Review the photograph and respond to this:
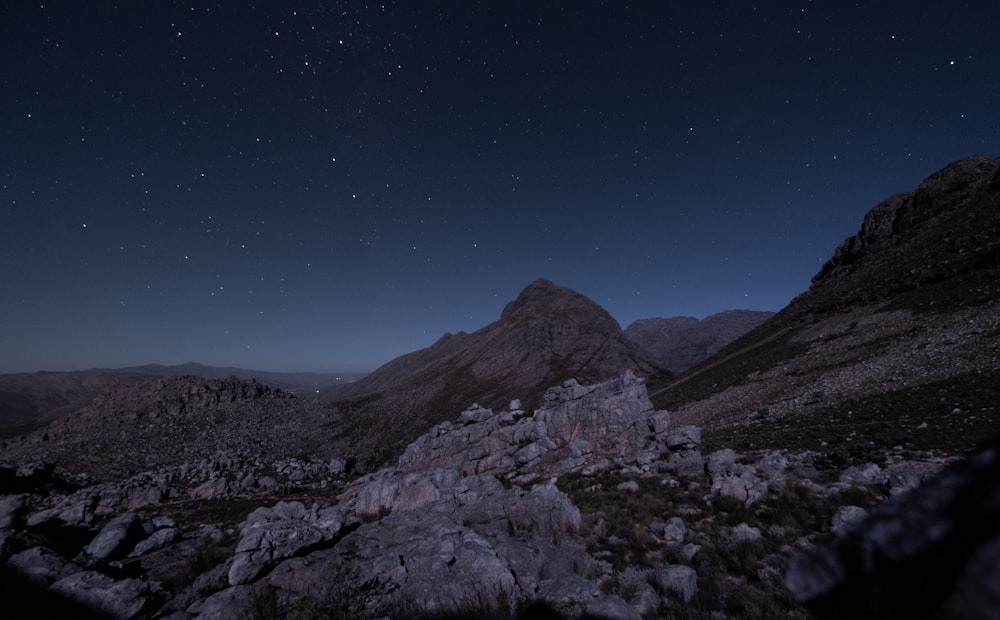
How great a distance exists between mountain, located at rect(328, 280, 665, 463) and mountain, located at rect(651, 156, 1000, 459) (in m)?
24.7

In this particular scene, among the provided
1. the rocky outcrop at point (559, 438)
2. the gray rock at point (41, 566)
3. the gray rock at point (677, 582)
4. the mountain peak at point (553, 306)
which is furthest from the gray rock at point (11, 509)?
the mountain peak at point (553, 306)

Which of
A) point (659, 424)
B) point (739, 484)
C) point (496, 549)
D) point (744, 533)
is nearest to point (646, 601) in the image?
point (496, 549)

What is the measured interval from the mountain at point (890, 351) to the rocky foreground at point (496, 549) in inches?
200

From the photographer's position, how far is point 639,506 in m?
10.6

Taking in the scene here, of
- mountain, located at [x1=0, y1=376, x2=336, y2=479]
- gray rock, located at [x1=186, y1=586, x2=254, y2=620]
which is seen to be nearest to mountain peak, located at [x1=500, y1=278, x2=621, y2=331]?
mountain, located at [x1=0, y1=376, x2=336, y2=479]

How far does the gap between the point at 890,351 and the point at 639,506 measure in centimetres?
2993

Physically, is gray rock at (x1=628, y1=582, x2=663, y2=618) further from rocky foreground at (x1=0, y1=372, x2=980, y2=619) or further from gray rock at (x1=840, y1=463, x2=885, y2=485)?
gray rock at (x1=840, y1=463, x2=885, y2=485)

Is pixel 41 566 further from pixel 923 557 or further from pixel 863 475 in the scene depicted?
pixel 863 475

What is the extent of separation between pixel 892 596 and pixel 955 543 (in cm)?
44

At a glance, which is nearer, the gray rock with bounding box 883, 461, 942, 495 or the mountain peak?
the gray rock with bounding box 883, 461, 942, 495

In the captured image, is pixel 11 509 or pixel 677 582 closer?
pixel 677 582

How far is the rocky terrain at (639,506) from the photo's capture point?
1.79m

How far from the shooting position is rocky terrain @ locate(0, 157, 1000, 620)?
179cm

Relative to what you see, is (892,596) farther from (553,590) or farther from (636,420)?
(636,420)
